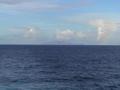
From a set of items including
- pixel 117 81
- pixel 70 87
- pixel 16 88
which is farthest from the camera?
pixel 117 81

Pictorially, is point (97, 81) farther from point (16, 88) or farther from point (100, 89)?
point (16, 88)

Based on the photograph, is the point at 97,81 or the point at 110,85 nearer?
the point at 110,85

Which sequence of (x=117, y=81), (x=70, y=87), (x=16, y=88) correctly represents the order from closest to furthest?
(x=16, y=88) → (x=70, y=87) → (x=117, y=81)

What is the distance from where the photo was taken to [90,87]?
58.6 m

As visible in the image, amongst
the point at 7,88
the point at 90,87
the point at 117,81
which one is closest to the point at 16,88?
the point at 7,88

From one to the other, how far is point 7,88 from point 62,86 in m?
10.9

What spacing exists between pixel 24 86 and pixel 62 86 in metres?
7.44

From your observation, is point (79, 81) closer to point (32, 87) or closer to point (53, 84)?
point (53, 84)

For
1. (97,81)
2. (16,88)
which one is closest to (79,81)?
(97,81)

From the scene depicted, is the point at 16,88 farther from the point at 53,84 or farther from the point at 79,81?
the point at 79,81

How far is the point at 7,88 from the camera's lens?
54.7 metres

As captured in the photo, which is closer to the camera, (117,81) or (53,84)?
(53,84)

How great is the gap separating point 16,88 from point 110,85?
19052 mm

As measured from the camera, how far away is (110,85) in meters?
60.7
